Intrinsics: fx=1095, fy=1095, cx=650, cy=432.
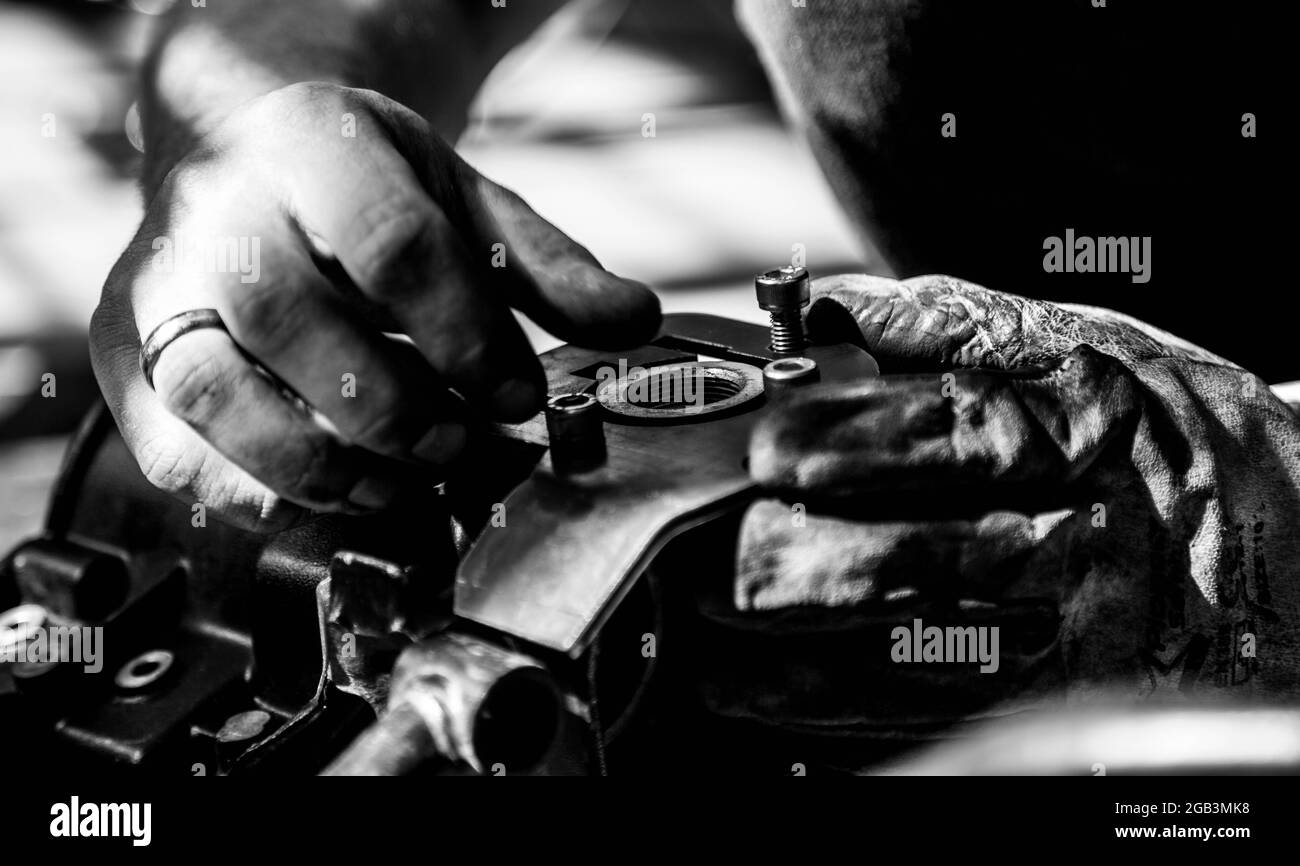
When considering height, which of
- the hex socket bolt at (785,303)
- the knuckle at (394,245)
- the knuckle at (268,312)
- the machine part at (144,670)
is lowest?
the machine part at (144,670)

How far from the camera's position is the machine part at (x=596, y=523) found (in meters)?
0.79

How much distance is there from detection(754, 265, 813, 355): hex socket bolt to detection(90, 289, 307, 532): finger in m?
0.49

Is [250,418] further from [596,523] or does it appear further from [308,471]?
[596,523]

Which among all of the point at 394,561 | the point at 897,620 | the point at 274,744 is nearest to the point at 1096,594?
the point at 897,620

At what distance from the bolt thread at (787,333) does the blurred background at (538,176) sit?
70.7 inches

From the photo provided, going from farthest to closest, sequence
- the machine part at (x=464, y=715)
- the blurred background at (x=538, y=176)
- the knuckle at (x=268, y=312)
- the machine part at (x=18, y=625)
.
Result: 1. the blurred background at (x=538, y=176)
2. the machine part at (x=18, y=625)
3. the knuckle at (x=268, y=312)
4. the machine part at (x=464, y=715)

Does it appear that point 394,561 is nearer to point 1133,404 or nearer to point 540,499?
point 540,499

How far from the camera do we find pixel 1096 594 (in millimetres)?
974

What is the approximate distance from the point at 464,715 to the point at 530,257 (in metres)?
0.42

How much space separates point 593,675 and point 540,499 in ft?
0.48

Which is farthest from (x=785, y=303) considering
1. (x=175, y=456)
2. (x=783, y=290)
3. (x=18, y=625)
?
(x=18, y=625)

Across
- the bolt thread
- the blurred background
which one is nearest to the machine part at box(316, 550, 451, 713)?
the bolt thread

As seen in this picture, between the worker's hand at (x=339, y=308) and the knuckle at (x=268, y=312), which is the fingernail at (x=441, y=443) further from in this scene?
the knuckle at (x=268, y=312)

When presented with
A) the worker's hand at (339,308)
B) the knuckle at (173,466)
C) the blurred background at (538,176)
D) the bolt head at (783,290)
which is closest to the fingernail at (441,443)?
the worker's hand at (339,308)
